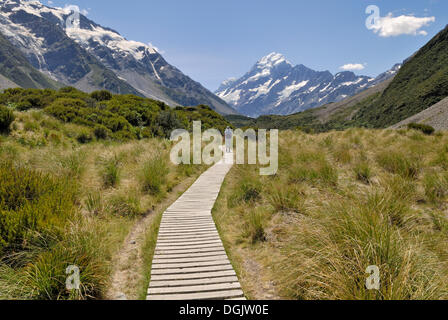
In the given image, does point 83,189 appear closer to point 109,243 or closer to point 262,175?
point 109,243

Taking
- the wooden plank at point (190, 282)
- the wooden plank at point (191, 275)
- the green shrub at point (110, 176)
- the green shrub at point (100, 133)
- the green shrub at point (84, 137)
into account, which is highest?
the green shrub at point (100, 133)

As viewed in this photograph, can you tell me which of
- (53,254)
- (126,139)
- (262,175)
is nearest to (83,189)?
(53,254)

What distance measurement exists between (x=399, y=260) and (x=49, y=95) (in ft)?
96.4

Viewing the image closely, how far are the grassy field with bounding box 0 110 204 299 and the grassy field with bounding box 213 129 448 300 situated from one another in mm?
2078

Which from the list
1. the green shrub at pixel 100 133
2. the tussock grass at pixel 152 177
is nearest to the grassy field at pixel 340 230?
the tussock grass at pixel 152 177

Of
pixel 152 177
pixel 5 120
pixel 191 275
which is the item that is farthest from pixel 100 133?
pixel 191 275

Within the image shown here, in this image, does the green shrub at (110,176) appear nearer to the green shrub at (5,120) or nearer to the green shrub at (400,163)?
the green shrub at (5,120)

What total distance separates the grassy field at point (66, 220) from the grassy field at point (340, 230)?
2.08 m

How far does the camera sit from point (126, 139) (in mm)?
17438

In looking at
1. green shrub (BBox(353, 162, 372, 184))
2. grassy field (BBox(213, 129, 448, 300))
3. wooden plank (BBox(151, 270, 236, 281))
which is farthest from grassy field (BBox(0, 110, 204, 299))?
green shrub (BBox(353, 162, 372, 184))

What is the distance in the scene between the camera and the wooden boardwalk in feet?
10.8

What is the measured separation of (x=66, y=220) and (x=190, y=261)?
7.37ft

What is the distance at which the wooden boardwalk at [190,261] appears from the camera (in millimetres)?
3279

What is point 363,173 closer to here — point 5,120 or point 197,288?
point 197,288
